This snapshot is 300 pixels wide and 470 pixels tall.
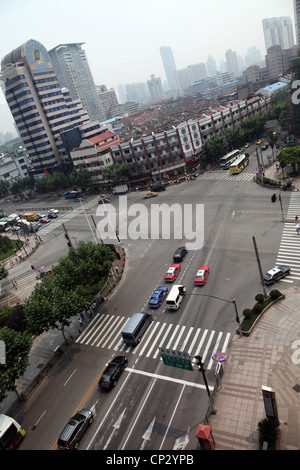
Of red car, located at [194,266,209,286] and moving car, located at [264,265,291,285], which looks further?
red car, located at [194,266,209,286]

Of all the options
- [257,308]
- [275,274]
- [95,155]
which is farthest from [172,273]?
[95,155]

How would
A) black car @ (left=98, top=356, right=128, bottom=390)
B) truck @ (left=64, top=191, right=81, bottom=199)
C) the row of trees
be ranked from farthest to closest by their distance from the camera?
truck @ (left=64, top=191, right=81, bottom=199) → the row of trees → black car @ (left=98, top=356, right=128, bottom=390)

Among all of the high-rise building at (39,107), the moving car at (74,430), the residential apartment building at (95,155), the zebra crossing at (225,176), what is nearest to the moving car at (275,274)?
the moving car at (74,430)

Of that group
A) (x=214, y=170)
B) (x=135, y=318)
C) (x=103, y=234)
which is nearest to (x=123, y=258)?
(x=103, y=234)

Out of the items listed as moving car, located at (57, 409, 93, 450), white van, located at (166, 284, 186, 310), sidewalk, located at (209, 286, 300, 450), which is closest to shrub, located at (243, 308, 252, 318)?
sidewalk, located at (209, 286, 300, 450)

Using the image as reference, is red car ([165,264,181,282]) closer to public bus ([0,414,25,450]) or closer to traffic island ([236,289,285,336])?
traffic island ([236,289,285,336])

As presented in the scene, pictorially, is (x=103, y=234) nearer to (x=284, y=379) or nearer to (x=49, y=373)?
(x=49, y=373)
